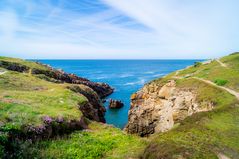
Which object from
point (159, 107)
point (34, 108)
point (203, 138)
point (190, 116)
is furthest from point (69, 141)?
point (159, 107)

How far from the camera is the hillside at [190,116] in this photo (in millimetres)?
12513

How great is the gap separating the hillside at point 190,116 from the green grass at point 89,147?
5.96 feet

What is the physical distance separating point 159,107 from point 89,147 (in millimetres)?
27780

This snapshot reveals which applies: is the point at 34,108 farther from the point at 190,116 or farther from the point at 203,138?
the point at 203,138

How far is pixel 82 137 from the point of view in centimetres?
1752

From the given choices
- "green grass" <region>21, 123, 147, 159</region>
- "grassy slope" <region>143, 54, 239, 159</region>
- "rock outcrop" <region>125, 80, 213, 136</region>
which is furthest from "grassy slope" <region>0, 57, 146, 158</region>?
"rock outcrop" <region>125, 80, 213, 136</region>

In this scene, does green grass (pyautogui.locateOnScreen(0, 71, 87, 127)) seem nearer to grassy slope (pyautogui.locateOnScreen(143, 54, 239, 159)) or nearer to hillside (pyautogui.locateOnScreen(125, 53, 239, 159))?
hillside (pyautogui.locateOnScreen(125, 53, 239, 159))

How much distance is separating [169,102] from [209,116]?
62.7 feet

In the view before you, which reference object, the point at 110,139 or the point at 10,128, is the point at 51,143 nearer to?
the point at 10,128

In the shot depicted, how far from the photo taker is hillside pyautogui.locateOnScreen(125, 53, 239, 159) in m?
12.5

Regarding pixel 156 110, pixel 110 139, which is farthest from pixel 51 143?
pixel 156 110

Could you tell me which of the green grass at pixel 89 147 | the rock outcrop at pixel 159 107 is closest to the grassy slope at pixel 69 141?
the green grass at pixel 89 147

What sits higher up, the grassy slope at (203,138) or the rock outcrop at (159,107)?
the grassy slope at (203,138)

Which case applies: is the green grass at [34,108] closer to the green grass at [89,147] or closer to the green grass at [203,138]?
the green grass at [89,147]
